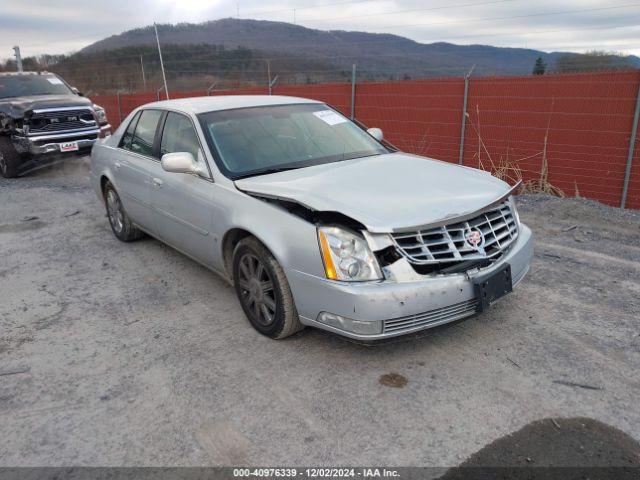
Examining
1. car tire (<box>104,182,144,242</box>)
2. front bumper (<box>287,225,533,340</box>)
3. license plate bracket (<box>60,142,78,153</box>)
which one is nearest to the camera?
front bumper (<box>287,225,533,340</box>)

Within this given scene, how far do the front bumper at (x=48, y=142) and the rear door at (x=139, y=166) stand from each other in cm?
504

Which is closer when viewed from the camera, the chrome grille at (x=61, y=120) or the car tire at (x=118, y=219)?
the car tire at (x=118, y=219)

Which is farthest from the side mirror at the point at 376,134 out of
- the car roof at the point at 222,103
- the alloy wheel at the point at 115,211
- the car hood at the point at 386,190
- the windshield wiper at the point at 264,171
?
the alloy wheel at the point at 115,211

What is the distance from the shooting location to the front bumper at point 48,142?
9.98 meters

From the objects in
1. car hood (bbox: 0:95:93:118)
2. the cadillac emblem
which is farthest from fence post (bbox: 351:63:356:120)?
the cadillac emblem

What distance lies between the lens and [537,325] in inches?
145

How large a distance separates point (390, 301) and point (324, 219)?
637 millimetres

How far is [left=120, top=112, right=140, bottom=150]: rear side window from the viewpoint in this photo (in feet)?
17.7

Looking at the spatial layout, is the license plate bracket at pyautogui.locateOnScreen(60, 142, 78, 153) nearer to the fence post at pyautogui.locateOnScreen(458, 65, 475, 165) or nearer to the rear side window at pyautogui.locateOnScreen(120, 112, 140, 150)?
the rear side window at pyautogui.locateOnScreen(120, 112, 140, 150)

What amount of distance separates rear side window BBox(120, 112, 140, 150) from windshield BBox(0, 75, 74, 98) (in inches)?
275

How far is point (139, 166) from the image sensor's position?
502 cm

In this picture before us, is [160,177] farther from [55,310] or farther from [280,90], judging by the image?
[280,90]

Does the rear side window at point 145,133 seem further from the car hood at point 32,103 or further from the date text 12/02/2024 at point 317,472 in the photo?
the car hood at point 32,103

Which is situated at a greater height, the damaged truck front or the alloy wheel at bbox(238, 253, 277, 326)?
the damaged truck front
